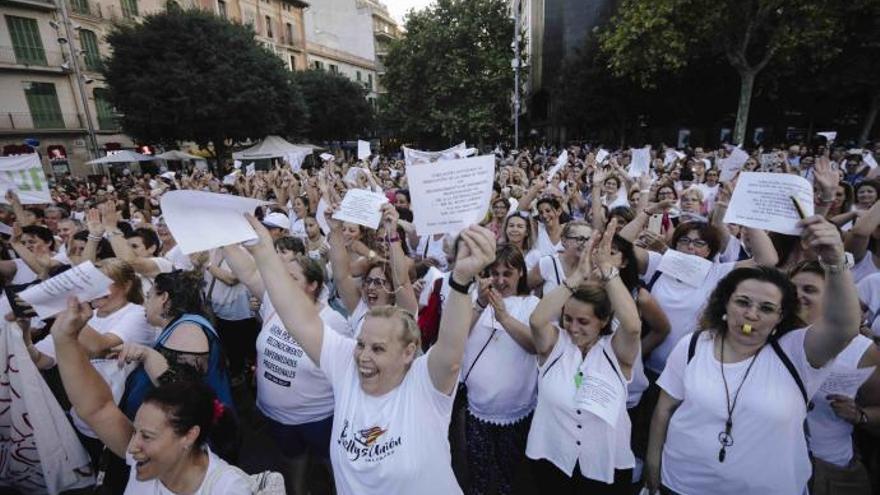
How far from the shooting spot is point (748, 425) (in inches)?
78.3

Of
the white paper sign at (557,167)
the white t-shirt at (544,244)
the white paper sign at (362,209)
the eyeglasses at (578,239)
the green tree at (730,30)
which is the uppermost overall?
the green tree at (730,30)

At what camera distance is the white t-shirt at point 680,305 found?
10.6 feet

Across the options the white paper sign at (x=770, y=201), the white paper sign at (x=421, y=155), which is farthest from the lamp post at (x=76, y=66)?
the white paper sign at (x=770, y=201)

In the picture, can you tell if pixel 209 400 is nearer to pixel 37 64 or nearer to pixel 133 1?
pixel 37 64

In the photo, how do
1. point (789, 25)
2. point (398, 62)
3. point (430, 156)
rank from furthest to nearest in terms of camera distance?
point (398, 62), point (789, 25), point (430, 156)

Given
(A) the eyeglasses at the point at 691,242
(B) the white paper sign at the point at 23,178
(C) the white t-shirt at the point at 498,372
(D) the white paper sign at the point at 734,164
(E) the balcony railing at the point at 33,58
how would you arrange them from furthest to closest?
(E) the balcony railing at the point at 33,58
(D) the white paper sign at the point at 734,164
(B) the white paper sign at the point at 23,178
(A) the eyeglasses at the point at 691,242
(C) the white t-shirt at the point at 498,372

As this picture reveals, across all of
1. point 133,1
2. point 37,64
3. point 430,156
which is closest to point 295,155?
point 430,156

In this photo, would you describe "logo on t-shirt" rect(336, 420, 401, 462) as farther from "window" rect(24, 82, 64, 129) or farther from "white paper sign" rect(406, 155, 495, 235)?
"window" rect(24, 82, 64, 129)

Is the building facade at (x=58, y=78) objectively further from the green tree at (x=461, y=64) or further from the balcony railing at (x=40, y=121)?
the green tree at (x=461, y=64)

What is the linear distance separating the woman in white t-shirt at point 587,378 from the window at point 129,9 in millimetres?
36786

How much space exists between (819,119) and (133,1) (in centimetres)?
4285

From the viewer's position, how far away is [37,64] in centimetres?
2500

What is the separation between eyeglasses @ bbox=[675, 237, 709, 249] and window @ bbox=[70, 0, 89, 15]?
35089 millimetres

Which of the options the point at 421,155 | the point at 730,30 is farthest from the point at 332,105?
the point at 421,155
